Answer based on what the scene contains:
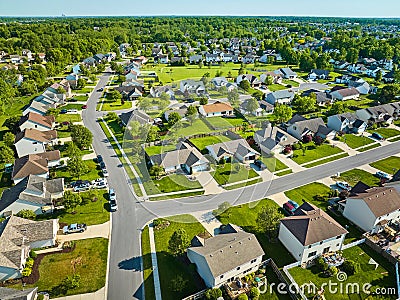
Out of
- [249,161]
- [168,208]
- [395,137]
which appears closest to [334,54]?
[395,137]

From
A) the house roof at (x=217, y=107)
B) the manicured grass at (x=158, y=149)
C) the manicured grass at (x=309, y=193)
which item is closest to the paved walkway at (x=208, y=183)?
the manicured grass at (x=158, y=149)

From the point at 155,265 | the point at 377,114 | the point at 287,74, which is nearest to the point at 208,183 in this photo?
the point at 155,265

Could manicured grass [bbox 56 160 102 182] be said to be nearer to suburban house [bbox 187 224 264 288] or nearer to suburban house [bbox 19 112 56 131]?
suburban house [bbox 19 112 56 131]

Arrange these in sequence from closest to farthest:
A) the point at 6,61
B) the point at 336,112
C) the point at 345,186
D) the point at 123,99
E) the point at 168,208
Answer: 1. the point at 168,208
2. the point at 345,186
3. the point at 336,112
4. the point at 123,99
5. the point at 6,61

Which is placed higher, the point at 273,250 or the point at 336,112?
the point at 336,112

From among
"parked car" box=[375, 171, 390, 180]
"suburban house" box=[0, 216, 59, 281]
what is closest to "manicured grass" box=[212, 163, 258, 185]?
"parked car" box=[375, 171, 390, 180]

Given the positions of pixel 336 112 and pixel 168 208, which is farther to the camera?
pixel 336 112

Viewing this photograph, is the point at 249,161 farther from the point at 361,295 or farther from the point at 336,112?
the point at 336,112
